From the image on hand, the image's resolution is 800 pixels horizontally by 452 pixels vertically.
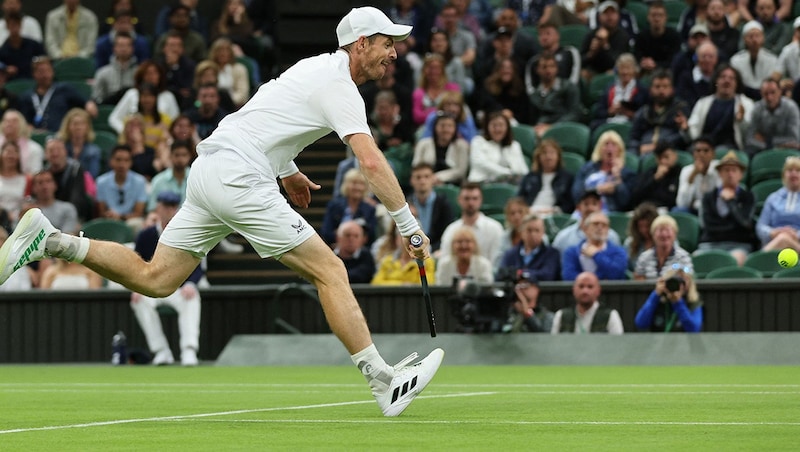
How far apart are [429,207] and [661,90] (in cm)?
322

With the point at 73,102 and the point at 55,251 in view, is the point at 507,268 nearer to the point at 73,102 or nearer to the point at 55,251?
the point at 55,251

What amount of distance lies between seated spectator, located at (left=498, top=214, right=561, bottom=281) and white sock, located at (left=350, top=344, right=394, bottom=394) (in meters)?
8.03

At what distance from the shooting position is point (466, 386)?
1090 cm

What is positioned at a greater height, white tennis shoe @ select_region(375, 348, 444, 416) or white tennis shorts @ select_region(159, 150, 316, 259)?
white tennis shorts @ select_region(159, 150, 316, 259)

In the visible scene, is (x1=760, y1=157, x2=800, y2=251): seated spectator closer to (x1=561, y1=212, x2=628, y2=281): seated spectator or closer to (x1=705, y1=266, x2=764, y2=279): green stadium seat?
(x1=705, y1=266, x2=764, y2=279): green stadium seat

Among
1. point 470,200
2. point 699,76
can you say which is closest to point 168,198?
point 470,200

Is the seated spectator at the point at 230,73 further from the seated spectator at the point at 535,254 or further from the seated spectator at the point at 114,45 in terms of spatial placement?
the seated spectator at the point at 535,254

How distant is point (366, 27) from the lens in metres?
7.97

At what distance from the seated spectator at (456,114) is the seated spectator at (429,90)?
32.4 inches

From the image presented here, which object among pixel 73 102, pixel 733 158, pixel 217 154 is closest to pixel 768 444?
pixel 217 154

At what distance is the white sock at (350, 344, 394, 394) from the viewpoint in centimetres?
769

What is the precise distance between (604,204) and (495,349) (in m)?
3.22

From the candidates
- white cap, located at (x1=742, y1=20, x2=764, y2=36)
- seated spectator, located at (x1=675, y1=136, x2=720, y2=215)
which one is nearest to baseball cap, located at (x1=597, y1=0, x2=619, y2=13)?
white cap, located at (x1=742, y1=20, x2=764, y2=36)

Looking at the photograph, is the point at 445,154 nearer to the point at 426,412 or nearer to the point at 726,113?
the point at 726,113
